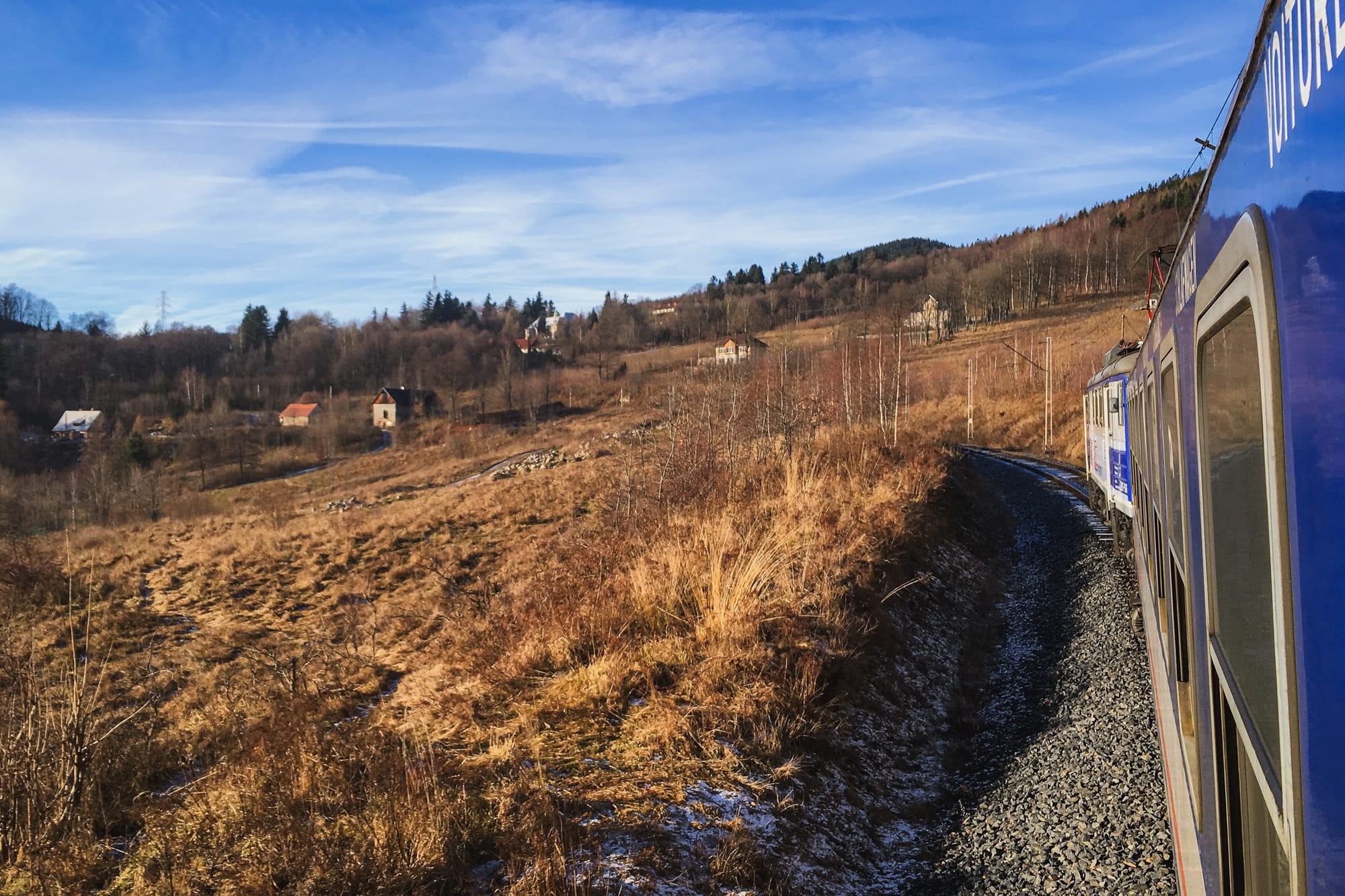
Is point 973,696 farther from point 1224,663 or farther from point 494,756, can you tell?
point 1224,663

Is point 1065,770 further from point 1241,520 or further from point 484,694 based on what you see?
point 1241,520

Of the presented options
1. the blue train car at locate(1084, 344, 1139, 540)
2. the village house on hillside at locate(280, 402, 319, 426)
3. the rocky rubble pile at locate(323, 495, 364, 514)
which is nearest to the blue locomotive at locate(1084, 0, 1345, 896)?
the blue train car at locate(1084, 344, 1139, 540)

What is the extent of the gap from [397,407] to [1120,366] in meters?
74.3

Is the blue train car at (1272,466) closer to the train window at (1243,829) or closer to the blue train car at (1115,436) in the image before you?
the train window at (1243,829)

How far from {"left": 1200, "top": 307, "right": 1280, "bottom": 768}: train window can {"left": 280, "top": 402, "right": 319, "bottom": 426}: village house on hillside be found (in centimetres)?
8488

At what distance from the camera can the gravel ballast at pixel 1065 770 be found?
15.0 ft

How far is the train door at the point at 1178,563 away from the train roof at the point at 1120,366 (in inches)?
226

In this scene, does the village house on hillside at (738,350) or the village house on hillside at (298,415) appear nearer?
the village house on hillside at (738,350)

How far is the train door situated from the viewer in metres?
2.74

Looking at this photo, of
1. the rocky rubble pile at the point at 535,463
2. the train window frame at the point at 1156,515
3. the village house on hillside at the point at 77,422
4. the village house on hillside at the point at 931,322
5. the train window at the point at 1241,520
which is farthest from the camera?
the village house on hillside at the point at 77,422

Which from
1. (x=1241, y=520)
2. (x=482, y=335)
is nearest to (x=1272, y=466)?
(x=1241, y=520)

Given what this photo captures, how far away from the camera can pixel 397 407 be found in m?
77.2

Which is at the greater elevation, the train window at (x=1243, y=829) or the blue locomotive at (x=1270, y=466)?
the blue locomotive at (x=1270, y=466)

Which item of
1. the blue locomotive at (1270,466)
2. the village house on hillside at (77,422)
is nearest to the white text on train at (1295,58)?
the blue locomotive at (1270,466)
